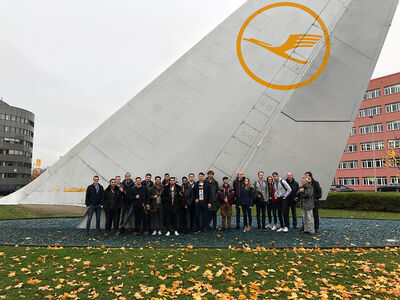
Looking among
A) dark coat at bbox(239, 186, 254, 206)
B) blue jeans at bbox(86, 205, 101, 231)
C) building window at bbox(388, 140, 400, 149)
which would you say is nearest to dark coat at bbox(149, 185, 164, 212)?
blue jeans at bbox(86, 205, 101, 231)

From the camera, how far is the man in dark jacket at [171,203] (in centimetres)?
671

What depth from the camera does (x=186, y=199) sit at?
703cm

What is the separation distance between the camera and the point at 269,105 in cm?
595

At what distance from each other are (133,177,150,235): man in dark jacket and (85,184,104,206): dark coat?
0.86 meters

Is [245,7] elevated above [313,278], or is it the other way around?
[245,7]

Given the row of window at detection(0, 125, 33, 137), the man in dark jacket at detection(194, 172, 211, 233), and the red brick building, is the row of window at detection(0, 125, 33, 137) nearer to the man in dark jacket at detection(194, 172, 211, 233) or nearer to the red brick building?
the man in dark jacket at detection(194, 172, 211, 233)

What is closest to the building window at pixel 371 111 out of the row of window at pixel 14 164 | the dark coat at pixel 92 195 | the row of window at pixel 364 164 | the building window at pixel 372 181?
the row of window at pixel 364 164

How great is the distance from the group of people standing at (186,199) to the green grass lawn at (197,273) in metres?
1.70

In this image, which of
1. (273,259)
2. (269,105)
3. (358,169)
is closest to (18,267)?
(273,259)

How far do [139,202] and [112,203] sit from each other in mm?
720

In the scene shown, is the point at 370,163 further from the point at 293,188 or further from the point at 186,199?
the point at 186,199

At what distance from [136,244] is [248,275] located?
3.01m

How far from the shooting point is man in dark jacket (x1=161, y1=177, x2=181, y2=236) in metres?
6.71

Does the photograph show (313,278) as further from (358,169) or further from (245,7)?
(358,169)
